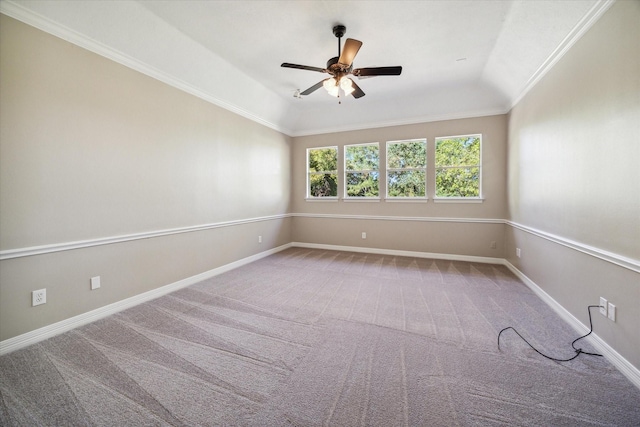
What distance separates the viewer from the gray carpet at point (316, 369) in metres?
1.36

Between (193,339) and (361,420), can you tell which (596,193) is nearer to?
(361,420)

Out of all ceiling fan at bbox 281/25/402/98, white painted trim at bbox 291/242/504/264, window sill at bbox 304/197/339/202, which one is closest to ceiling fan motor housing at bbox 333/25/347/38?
ceiling fan at bbox 281/25/402/98

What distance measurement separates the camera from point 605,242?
1.88 metres

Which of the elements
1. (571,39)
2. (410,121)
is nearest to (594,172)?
(571,39)

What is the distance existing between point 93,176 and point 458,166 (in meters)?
5.30

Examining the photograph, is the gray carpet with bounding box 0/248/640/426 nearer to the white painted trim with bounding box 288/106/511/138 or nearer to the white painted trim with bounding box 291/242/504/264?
the white painted trim with bounding box 291/242/504/264

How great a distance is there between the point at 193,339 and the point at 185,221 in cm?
174

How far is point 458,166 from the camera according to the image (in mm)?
4602

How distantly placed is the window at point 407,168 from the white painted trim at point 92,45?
334 centimetres

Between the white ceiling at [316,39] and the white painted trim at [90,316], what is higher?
the white ceiling at [316,39]

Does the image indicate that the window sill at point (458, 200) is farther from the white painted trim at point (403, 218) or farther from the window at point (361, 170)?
the window at point (361, 170)

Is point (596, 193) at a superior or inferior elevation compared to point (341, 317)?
superior

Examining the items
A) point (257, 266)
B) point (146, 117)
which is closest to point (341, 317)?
point (257, 266)

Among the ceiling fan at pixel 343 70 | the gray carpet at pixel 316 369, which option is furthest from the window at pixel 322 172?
the gray carpet at pixel 316 369
